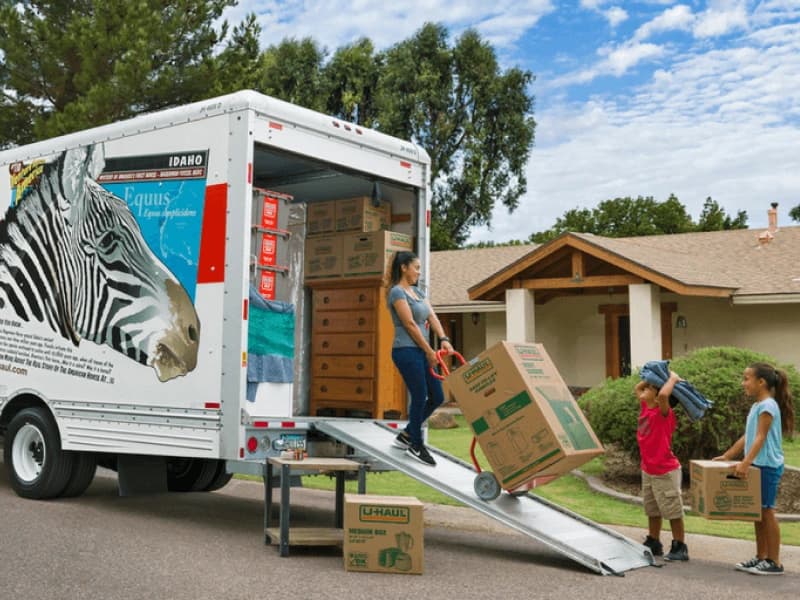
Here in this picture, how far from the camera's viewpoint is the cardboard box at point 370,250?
8.39 meters

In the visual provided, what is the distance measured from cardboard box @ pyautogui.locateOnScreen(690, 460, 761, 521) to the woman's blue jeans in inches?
80.4

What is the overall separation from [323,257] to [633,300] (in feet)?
35.5

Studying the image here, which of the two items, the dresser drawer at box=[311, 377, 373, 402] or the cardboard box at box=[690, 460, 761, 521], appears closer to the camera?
the cardboard box at box=[690, 460, 761, 521]

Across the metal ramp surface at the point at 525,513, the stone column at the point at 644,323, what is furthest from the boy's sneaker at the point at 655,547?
the stone column at the point at 644,323

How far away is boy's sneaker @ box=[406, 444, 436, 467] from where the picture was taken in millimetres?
7035

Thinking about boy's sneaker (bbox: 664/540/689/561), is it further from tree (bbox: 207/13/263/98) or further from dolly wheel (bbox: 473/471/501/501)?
tree (bbox: 207/13/263/98)

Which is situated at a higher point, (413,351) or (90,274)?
(90,274)

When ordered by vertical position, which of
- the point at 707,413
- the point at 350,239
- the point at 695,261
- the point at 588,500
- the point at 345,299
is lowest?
the point at 588,500

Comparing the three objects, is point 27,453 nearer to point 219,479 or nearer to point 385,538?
point 219,479

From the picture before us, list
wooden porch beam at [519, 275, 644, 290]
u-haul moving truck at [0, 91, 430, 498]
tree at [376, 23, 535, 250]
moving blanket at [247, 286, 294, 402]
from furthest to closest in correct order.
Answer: tree at [376, 23, 535, 250], wooden porch beam at [519, 275, 644, 290], moving blanket at [247, 286, 294, 402], u-haul moving truck at [0, 91, 430, 498]

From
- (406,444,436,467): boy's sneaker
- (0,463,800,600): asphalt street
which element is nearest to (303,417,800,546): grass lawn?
(0,463,800,600): asphalt street

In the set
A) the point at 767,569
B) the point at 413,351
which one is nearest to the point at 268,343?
the point at 413,351

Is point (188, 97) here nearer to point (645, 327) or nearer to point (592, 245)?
point (592, 245)

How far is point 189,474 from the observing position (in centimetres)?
944
